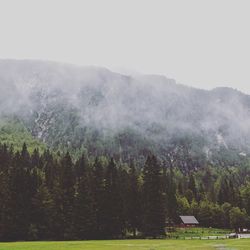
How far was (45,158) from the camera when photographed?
642 ft

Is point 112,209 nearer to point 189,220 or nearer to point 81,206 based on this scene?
point 81,206

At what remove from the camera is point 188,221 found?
552ft

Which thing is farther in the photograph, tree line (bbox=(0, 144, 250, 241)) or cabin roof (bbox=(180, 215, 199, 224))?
cabin roof (bbox=(180, 215, 199, 224))

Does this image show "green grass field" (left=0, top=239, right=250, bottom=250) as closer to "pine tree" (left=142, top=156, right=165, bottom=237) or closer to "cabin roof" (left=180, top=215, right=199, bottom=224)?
"pine tree" (left=142, top=156, right=165, bottom=237)

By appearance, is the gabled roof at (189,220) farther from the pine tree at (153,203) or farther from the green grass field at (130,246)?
the green grass field at (130,246)

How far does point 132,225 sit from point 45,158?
10181 cm

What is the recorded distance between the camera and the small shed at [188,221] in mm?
165000

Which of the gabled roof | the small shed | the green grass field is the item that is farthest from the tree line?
the gabled roof

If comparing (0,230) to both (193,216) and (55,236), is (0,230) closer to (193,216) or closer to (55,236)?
(55,236)

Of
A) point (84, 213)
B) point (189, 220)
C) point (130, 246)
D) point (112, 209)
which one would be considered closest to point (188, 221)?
point (189, 220)

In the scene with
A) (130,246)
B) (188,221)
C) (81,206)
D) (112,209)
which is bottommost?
(130,246)

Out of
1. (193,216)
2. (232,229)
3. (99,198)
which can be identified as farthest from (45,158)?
(99,198)

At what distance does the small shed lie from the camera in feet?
541

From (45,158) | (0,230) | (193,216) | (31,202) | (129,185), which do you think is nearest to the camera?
(0,230)
